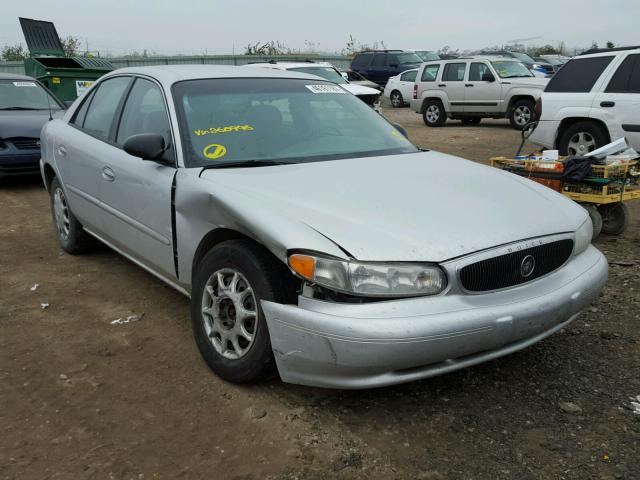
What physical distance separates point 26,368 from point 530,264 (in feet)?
8.68

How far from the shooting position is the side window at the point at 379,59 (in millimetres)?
24719

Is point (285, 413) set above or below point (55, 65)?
below

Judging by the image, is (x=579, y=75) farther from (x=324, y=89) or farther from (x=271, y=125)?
(x=271, y=125)

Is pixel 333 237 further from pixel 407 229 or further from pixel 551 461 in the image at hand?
pixel 551 461

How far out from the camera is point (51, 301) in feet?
14.3

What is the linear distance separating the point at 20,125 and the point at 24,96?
3.85 feet

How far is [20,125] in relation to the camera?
332 inches

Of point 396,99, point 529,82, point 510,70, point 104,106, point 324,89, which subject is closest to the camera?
point 324,89

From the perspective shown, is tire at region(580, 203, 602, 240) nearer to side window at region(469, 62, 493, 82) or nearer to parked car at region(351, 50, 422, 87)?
side window at region(469, 62, 493, 82)

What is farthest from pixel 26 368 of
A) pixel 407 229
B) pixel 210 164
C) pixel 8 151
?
pixel 8 151

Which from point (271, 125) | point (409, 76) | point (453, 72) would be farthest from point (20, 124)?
point (409, 76)

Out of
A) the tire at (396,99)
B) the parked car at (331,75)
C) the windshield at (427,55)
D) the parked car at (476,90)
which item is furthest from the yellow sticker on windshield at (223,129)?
the windshield at (427,55)

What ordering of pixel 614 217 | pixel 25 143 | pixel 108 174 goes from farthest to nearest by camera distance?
pixel 25 143, pixel 614 217, pixel 108 174

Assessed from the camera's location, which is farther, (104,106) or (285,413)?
(104,106)
